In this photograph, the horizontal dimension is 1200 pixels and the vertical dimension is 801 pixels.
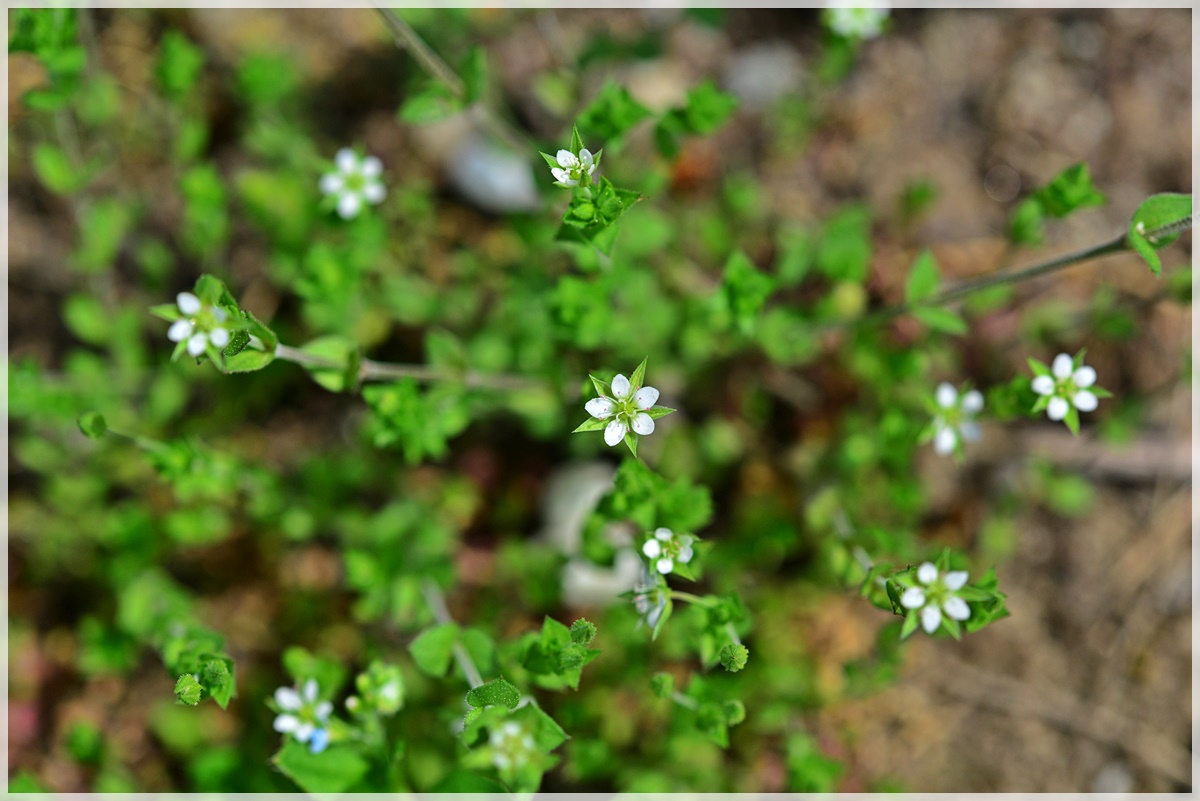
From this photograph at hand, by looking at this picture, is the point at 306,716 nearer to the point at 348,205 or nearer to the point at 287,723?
the point at 287,723

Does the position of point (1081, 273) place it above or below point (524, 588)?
above

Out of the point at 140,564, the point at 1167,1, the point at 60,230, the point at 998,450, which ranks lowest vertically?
the point at 140,564

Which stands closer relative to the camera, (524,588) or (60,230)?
(524,588)

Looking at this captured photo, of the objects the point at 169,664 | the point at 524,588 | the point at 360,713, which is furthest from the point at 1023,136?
the point at 169,664

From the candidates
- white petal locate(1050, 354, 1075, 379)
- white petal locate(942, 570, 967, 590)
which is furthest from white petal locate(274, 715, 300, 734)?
white petal locate(1050, 354, 1075, 379)

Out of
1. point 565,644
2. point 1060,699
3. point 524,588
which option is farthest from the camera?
point 1060,699

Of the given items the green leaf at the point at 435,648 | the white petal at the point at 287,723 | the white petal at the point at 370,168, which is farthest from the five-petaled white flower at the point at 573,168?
the white petal at the point at 287,723

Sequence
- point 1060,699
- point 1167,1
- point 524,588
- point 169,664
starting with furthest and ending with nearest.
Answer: point 1167,1 → point 1060,699 → point 524,588 → point 169,664

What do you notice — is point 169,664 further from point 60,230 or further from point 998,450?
point 998,450
